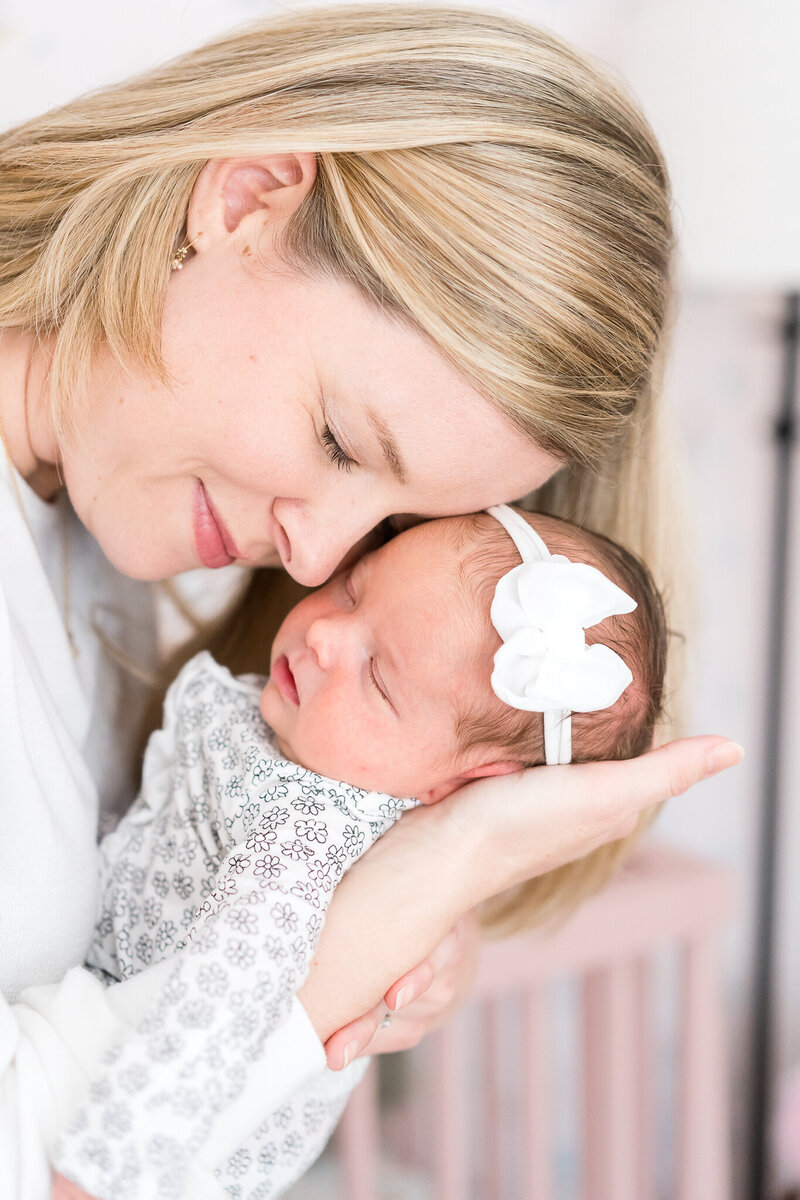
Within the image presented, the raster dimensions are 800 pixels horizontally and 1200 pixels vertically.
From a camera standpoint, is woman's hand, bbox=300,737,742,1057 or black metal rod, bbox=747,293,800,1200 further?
black metal rod, bbox=747,293,800,1200

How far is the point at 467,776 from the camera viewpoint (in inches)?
42.6

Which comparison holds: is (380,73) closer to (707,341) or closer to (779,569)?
(707,341)

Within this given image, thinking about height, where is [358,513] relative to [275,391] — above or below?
below

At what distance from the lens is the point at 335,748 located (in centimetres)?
104

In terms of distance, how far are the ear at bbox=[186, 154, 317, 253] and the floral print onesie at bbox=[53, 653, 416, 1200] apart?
462 millimetres

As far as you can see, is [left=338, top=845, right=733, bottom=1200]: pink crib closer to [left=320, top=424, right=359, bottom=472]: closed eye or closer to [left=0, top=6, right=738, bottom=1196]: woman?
[left=0, top=6, right=738, bottom=1196]: woman

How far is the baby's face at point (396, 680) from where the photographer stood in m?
1.03

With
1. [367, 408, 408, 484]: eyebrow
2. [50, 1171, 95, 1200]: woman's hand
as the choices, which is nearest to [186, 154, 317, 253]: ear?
[367, 408, 408, 484]: eyebrow

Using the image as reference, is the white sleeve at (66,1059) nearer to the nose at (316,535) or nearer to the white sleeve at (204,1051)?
the white sleeve at (204,1051)

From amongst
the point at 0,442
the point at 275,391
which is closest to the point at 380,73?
the point at 275,391

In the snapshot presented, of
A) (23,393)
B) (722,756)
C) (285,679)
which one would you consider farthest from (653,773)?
(23,393)

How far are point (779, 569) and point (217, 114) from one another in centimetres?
154

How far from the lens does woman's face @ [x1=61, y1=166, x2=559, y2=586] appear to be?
0.96m

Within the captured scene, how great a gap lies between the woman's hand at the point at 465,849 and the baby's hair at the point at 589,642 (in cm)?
4
